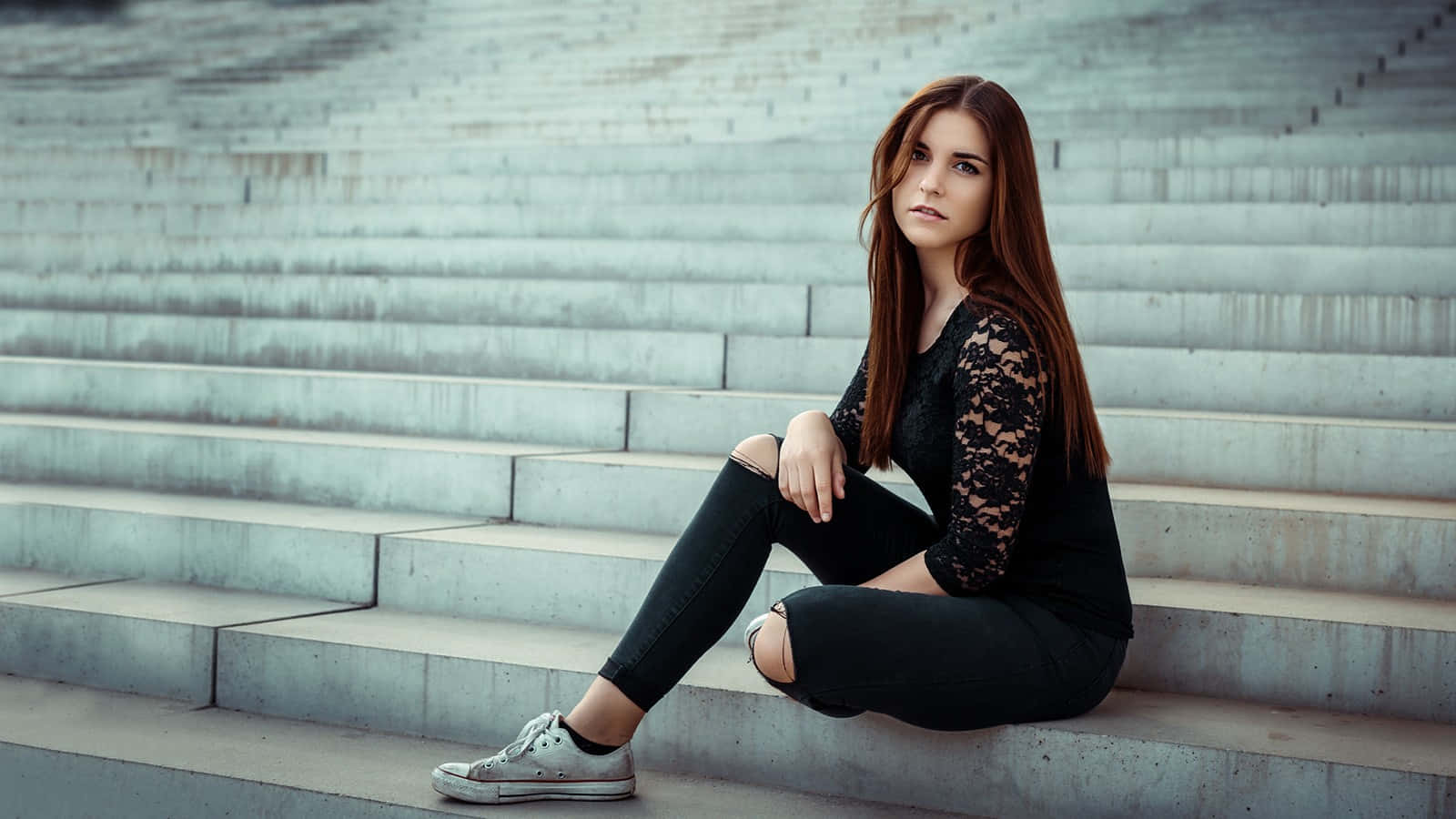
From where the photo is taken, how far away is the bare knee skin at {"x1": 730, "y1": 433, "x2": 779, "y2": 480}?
194 cm

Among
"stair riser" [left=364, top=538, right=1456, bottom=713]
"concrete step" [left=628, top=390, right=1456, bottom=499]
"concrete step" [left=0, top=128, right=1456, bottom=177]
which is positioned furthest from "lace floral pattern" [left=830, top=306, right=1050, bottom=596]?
"concrete step" [left=0, top=128, right=1456, bottom=177]

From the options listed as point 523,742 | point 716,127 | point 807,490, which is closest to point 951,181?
point 807,490

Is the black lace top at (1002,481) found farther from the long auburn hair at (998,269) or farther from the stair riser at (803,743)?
the stair riser at (803,743)

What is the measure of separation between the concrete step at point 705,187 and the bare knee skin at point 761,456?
2374 millimetres

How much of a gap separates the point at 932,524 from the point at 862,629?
1.04 ft

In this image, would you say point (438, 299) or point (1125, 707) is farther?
point (438, 299)

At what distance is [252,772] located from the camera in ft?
6.81

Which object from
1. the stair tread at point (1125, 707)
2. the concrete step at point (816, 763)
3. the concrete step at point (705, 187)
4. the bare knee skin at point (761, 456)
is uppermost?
the concrete step at point (705, 187)

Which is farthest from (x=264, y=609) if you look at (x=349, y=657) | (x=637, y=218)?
(x=637, y=218)

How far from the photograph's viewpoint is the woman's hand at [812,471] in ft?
6.22

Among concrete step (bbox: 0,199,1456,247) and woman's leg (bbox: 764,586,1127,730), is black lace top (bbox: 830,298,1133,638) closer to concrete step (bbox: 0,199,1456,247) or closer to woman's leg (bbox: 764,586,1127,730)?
woman's leg (bbox: 764,586,1127,730)

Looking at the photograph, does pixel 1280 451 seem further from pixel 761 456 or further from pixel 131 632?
pixel 131 632

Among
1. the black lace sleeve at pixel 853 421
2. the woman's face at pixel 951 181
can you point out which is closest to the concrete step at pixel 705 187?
the black lace sleeve at pixel 853 421

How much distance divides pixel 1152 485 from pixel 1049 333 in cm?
96
